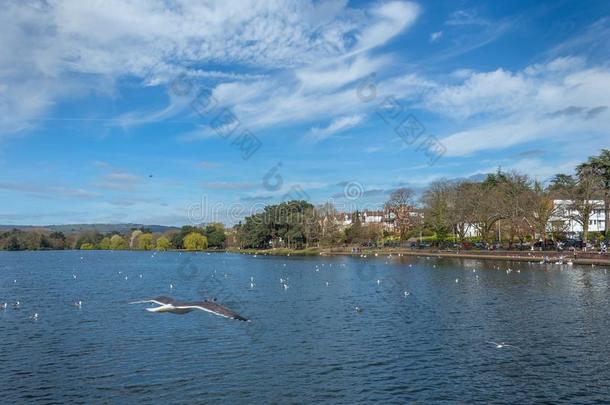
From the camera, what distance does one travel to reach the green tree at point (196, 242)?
7426 inches

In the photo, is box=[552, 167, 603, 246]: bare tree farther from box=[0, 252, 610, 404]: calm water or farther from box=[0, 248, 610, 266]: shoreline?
box=[0, 252, 610, 404]: calm water

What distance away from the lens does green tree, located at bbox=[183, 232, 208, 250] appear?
619ft

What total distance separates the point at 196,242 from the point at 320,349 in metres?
169

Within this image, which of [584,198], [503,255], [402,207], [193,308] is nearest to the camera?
[193,308]

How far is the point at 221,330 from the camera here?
92.4 feet

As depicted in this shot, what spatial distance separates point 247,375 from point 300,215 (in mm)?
126635

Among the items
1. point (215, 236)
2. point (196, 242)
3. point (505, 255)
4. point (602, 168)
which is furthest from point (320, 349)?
point (215, 236)

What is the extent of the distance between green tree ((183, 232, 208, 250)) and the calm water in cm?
14509

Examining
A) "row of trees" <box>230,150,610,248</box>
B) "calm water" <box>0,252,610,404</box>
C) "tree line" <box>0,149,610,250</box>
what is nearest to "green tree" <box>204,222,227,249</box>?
"tree line" <box>0,149,610,250</box>

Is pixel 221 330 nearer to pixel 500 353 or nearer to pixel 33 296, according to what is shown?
pixel 500 353

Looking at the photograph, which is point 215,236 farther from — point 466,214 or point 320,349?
point 320,349

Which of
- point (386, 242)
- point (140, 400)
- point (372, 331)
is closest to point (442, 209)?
point (386, 242)

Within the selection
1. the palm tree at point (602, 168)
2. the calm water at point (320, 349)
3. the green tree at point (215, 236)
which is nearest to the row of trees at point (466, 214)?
the palm tree at point (602, 168)

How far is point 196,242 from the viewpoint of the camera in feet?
620
